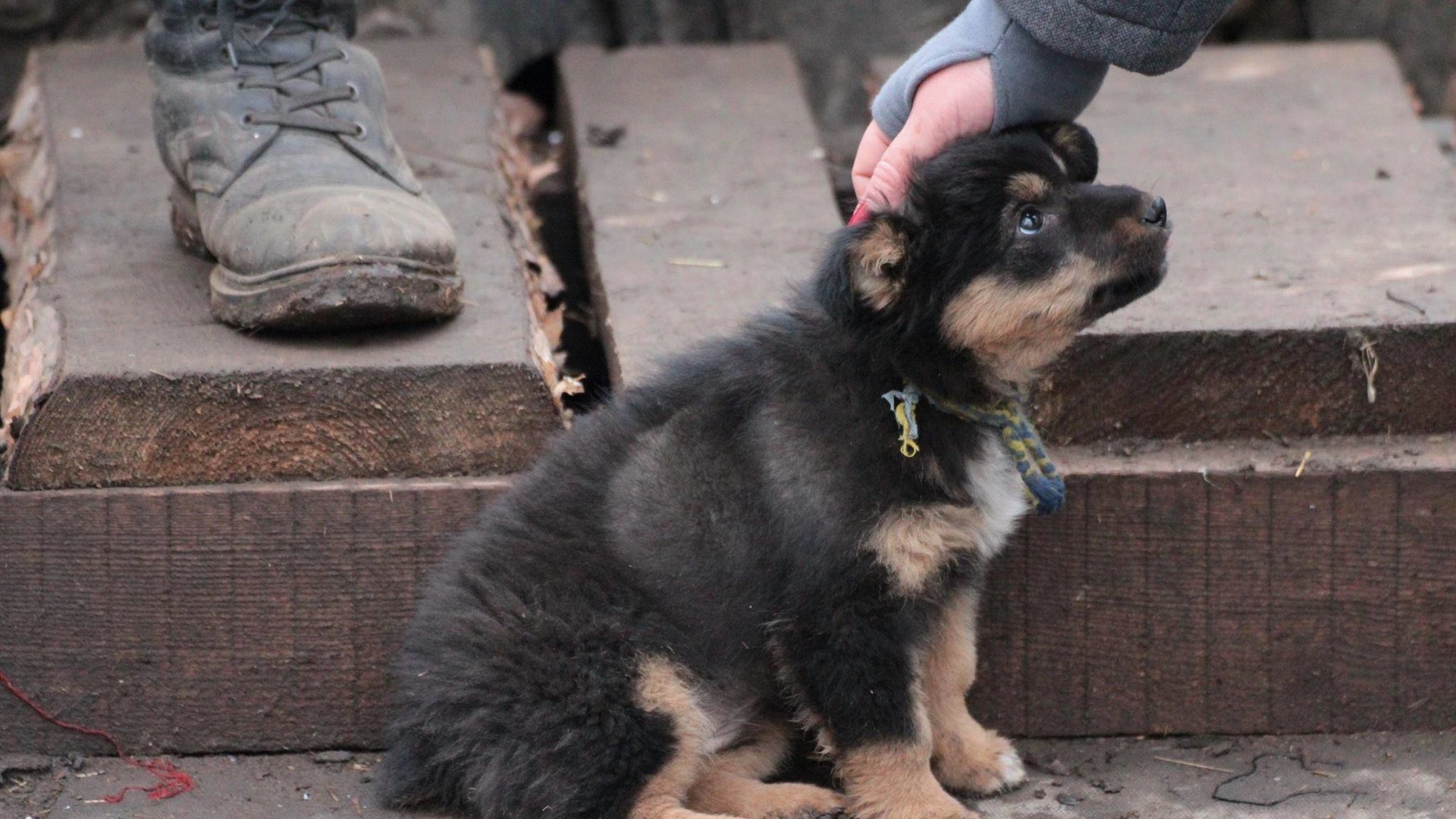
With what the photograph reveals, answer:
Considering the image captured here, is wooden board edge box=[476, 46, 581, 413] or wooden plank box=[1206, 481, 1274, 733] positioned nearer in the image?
wooden plank box=[1206, 481, 1274, 733]

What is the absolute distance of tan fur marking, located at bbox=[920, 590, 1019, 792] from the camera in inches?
153

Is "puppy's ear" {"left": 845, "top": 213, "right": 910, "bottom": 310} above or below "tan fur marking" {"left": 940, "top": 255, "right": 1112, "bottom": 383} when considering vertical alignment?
above

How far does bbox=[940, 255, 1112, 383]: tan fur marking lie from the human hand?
285 mm

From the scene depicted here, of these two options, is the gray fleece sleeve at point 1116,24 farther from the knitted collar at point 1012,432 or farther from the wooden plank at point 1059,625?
the wooden plank at point 1059,625

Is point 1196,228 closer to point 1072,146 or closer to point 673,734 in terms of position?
point 1072,146

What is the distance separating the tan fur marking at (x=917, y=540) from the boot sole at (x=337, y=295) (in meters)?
1.28

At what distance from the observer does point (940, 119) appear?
3598 millimetres

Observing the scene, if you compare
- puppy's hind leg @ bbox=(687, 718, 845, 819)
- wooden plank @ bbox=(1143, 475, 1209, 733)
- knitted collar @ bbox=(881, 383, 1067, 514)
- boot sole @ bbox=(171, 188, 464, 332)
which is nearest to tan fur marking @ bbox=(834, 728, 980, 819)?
puppy's hind leg @ bbox=(687, 718, 845, 819)

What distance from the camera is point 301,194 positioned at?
4176 millimetres

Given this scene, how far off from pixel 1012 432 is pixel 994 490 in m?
0.13

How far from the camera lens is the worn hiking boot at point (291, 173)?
400cm

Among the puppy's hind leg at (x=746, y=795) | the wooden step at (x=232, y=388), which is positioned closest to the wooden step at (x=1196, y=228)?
the wooden step at (x=232, y=388)

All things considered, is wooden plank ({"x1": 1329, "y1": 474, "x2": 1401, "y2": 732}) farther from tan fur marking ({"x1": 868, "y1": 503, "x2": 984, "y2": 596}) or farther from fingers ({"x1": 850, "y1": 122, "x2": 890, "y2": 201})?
fingers ({"x1": 850, "y1": 122, "x2": 890, "y2": 201})

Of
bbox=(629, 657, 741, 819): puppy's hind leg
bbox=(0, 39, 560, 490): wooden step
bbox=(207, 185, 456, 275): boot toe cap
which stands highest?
bbox=(207, 185, 456, 275): boot toe cap
